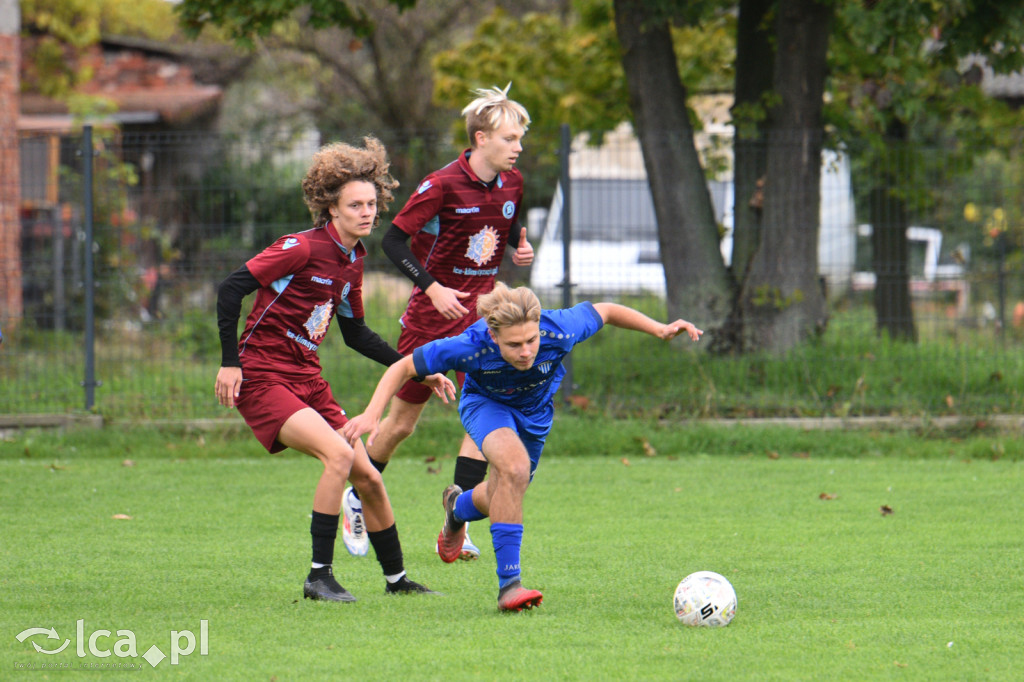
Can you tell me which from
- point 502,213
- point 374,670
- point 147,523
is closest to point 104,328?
point 147,523

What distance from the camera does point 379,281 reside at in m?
10.8

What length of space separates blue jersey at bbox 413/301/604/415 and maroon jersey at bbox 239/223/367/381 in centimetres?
63

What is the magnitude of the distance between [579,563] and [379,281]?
5514mm

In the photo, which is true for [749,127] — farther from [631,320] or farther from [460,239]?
[631,320]

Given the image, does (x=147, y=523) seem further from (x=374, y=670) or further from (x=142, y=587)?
(x=374, y=670)

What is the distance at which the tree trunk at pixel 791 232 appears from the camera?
1033 centimetres

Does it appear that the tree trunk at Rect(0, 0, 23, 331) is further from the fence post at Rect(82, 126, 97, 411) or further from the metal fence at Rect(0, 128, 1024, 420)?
the fence post at Rect(82, 126, 97, 411)

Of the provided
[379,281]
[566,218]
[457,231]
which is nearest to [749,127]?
[566,218]

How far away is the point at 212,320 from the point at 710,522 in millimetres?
5214

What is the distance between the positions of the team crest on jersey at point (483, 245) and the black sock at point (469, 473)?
1.14 meters

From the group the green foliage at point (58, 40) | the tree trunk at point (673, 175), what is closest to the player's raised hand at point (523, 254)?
the tree trunk at point (673, 175)

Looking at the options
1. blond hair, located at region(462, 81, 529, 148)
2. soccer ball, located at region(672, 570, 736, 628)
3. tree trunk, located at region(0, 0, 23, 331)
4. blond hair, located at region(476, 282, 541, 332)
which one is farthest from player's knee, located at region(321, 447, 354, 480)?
tree trunk, located at region(0, 0, 23, 331)

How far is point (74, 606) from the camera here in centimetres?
480

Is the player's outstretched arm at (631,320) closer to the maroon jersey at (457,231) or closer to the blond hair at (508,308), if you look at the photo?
the blond hair at (508,308)
